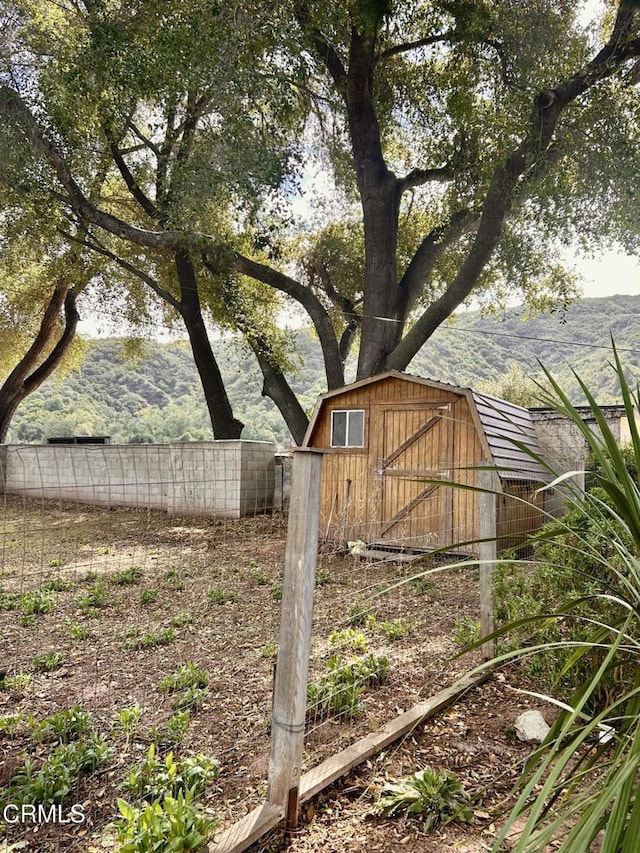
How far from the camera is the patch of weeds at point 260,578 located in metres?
6.06

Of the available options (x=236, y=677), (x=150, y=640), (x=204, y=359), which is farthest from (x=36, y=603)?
(x=204, y=359)

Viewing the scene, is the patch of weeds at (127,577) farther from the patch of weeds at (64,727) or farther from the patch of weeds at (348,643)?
the patch of weeds at (64,727)

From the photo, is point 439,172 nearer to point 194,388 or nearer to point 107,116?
point 107,116

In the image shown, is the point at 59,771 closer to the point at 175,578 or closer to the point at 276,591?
the point at 276,591

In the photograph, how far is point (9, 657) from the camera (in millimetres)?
3881

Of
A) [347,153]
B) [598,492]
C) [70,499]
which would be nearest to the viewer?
[598,492]

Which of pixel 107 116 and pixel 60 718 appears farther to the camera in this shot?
pixel 107 116

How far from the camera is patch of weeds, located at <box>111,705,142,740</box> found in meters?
2.72

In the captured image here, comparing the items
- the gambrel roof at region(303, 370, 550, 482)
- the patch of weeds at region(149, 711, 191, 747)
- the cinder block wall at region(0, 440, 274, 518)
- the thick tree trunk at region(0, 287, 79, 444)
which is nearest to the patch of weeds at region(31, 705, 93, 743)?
the patch of weeds at region(149, 711, 191, 747)

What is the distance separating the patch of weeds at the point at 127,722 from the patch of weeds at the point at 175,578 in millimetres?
3034

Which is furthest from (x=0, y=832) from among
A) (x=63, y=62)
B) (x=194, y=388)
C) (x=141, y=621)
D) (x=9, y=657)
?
(x=194, y=388)

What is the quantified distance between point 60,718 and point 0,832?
74 cm

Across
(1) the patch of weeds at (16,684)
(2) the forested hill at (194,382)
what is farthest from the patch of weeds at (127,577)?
(2) the forested hill at (194,382)

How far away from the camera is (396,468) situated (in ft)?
27.1
